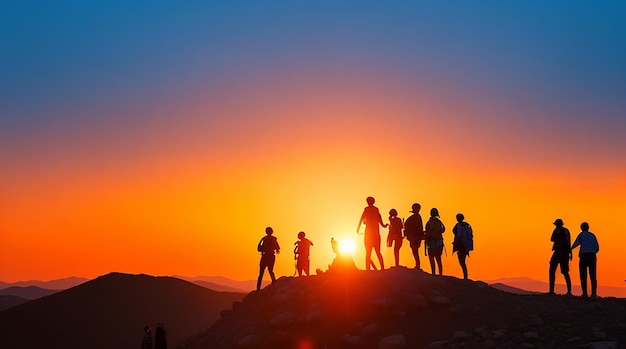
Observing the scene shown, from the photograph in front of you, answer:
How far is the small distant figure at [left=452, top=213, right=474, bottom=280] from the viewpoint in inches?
866

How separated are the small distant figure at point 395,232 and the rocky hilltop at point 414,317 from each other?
184 cm

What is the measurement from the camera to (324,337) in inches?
723

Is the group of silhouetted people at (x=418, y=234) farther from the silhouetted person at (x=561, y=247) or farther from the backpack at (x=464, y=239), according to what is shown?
the silhouetted person at (x=561, y=247)

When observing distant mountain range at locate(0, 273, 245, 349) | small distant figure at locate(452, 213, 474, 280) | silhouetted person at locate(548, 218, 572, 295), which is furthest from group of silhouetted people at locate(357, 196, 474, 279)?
distant mountain range at locate(0, 273, 245, 349)

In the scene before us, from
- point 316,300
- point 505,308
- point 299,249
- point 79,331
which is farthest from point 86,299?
point 505,308

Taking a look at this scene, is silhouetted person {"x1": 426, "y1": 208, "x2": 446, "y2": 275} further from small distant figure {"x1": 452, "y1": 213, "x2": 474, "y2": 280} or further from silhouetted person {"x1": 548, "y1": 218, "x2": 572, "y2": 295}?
silhouetted person {"x1": 548, "y1": 218, "x2": 572, "y2": 295}

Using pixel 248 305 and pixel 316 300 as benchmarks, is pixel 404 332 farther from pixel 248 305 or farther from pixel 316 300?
pixel 248 305

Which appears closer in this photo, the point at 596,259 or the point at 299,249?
the point at 596,259

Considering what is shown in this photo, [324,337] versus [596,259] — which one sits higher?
[596,259]

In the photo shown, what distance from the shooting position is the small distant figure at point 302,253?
2559cm

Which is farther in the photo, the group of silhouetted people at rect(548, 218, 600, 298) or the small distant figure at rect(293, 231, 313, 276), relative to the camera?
the small distant figure at rect(293, 231, 313, 276)

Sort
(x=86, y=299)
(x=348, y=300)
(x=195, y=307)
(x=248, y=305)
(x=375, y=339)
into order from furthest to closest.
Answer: (x=195, y=307) < (x=86, y=299) < (x=248, y=305) < (x=348, y=300) < (x=375, y=339)

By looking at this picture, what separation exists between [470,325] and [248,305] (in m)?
8.85

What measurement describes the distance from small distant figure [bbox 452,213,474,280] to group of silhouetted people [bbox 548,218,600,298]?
8.49 ft
